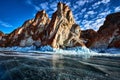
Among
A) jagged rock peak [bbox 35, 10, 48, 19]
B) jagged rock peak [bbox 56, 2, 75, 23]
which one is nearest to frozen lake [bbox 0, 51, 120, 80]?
jagged rock peak [bbox 56, 2, 75, 23]

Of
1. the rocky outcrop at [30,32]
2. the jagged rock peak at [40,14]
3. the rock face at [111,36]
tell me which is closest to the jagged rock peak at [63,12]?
the rocky outcrop at [30,32]

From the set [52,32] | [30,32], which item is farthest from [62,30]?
[30,32]

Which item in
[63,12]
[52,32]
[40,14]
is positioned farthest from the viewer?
[40,14]

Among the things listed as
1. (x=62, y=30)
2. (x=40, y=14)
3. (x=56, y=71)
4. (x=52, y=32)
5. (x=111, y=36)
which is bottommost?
(x=56, y=71)

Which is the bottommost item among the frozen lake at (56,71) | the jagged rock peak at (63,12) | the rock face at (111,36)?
the frozen lake at (56,71)

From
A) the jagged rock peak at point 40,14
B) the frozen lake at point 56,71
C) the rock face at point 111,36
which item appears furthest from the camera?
the jagged rock peak at point 40,14

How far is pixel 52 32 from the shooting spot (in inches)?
4604

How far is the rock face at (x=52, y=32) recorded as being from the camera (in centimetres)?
11390

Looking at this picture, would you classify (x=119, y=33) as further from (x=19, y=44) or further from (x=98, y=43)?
(x=19, y=44)

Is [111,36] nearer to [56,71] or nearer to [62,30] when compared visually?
[62,30]

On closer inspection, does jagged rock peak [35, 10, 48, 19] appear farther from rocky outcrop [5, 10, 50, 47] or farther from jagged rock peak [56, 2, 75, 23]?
jagged rock peak [56, 2, 75, 23]

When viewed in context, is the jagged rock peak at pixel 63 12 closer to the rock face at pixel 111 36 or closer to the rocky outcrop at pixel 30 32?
the rocky outcrop at pixel 30 32

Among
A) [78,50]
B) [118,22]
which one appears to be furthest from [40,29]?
[118,22]

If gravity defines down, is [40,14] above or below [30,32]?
above
